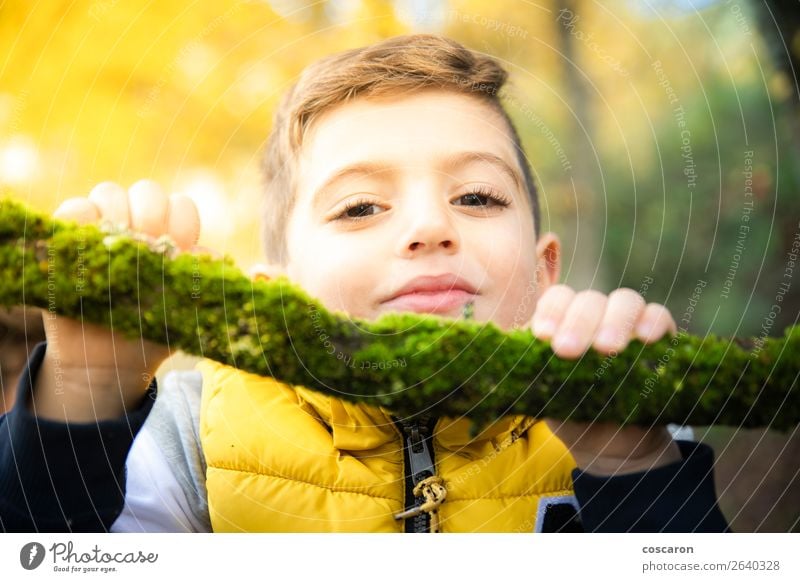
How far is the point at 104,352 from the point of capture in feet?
2.85

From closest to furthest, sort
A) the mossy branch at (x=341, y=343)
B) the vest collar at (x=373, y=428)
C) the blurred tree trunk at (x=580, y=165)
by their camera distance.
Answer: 1. the mossy branch at (x=341, y=343)
2. the vest collar at (x=373, y=428)
3. the blurred tree trunk at (x=580, y=165)

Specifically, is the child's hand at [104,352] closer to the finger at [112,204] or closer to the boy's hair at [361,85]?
the finger at [112,204]

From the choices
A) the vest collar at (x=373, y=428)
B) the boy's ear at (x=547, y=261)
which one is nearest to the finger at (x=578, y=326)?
the vest collar at (x=373, y=428)

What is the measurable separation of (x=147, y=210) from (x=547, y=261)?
635 millimetres

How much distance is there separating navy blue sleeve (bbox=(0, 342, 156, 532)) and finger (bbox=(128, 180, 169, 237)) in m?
0.19

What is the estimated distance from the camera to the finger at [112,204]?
2.87ft

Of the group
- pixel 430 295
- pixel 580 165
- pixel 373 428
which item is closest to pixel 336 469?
pixel 373 428

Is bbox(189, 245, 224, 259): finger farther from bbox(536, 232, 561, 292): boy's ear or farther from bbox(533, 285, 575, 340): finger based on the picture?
bbox(536, 232, 561, 292): boy's ear

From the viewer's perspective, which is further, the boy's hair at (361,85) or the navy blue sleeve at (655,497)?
the boy's hair at (361,85)

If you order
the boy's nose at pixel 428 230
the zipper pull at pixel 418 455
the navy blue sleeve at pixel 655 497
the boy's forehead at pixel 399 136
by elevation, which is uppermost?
the boy's forehead at pixel 399 136

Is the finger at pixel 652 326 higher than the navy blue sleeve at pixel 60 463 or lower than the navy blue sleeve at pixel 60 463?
higher

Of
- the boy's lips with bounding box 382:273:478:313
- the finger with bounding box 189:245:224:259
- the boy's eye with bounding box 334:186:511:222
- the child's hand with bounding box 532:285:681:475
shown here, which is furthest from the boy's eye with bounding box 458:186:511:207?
the finger with bounding box 189:245:224:259
